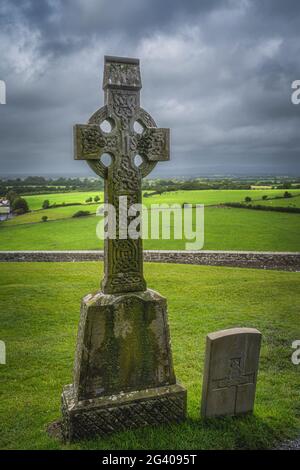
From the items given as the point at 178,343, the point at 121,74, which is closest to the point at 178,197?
the point at 178,343

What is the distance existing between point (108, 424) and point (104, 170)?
11.3 feet

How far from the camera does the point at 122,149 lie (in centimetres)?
533

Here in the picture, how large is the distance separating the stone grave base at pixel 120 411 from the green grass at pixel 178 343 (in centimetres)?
14

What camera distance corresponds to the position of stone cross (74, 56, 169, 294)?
5.12 meters

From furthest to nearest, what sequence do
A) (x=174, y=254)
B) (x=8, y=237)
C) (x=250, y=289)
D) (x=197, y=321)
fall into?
1. (x=8, y=237)
2. (x=174, y=254)
3. (x=250, y=289)
4. (x=197, y=321)

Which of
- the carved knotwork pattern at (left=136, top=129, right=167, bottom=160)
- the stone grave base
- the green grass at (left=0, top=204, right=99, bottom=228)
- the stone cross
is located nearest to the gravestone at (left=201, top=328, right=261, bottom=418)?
the stone grave base

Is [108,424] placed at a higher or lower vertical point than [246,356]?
lower

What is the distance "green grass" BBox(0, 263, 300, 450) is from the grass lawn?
9.87 meters
